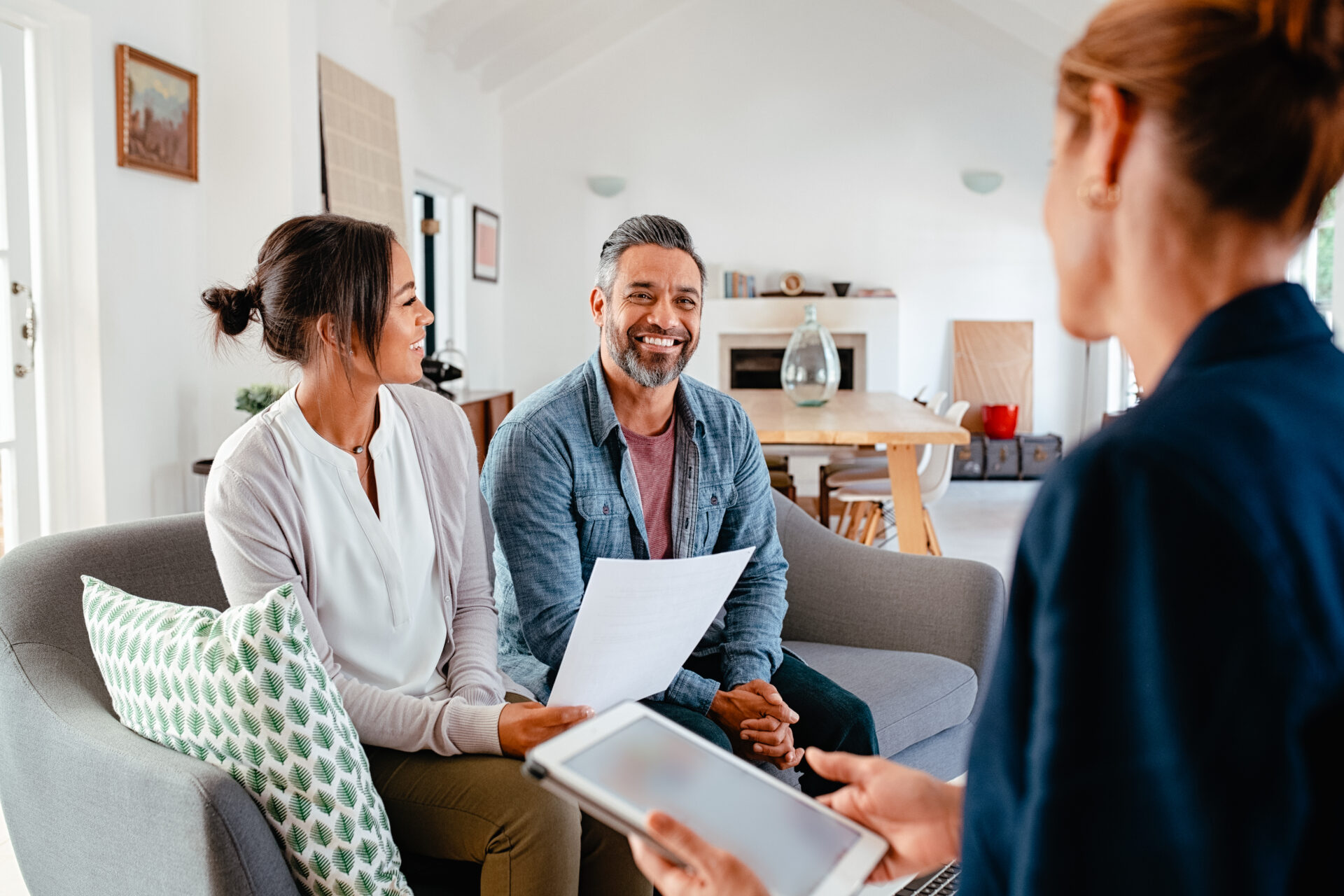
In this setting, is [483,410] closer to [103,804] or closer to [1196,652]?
[103,804]

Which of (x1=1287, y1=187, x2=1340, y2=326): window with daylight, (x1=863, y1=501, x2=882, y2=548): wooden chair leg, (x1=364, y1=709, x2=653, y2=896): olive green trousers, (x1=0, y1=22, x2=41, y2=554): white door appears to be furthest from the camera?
(x1=1287, y1=187, x2=1340, y2=326): window with daylight

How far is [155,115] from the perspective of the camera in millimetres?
3477

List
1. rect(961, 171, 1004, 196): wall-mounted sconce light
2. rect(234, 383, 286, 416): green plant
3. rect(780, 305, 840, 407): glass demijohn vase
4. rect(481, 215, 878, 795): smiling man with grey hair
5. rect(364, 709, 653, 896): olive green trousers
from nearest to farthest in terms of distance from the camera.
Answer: rect(364, 709, 653, 896): olive green trousers < rect(481, 215, 878, 795): smiling man with grey hair < rect(234, 383, 286, 416): green plant < rect(780, 305, 840, 407): glass demijohn vase < rect(961, 171, 1004, 196): wall-mounted sconce light

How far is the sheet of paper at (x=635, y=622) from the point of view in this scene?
1415 mm

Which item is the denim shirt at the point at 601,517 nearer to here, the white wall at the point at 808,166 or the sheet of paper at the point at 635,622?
the sheet of paper at the point at 635,622

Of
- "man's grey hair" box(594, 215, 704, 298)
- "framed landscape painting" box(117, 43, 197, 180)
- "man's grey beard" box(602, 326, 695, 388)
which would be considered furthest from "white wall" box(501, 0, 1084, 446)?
"man's grey beard" box(602, 326, 695, 388)

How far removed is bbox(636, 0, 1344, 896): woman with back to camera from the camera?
46 cm

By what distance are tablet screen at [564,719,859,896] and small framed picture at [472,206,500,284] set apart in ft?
20.7

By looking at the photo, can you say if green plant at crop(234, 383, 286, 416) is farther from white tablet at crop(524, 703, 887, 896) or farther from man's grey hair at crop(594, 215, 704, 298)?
white tablet at crop(524, 703, 887, 896)

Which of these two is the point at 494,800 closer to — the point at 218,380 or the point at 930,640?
the point at 930,640

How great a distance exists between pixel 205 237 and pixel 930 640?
117 inches

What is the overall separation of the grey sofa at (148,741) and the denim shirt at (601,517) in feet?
0.85

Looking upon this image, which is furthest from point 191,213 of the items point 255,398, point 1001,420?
point 1001,420

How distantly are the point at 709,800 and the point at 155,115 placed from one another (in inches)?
135
